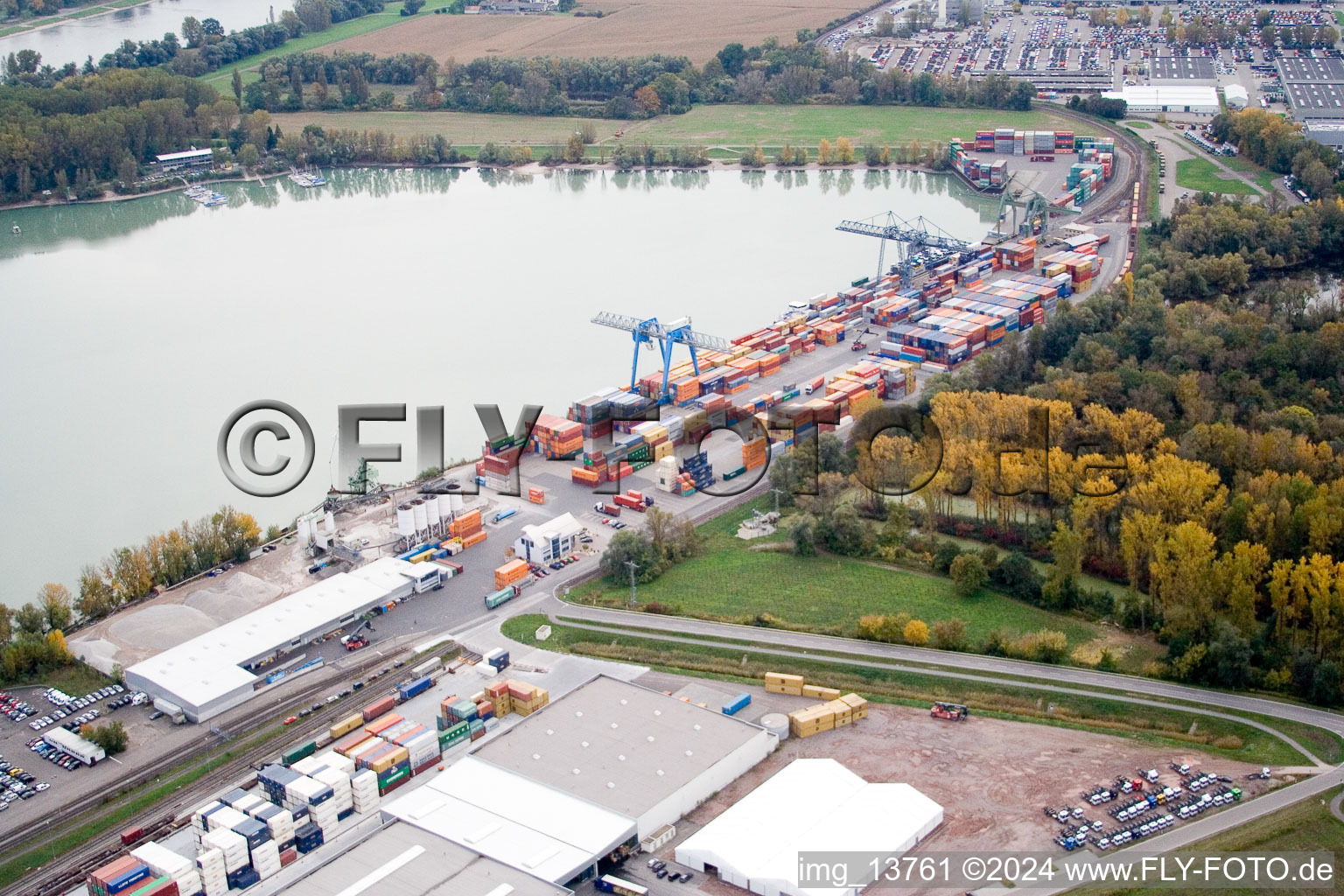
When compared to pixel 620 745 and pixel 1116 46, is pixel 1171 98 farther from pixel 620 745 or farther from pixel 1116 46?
pixel 620 745

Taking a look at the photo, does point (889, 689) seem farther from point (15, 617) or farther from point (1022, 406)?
point (15, 617)

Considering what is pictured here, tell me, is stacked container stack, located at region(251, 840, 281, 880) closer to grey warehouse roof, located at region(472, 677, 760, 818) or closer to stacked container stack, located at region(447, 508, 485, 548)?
grey warehouse roof, located at region(472, 677, 760, 818)

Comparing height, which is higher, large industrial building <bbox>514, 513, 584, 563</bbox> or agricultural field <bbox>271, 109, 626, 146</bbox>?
agricultural field <bbox>271, 109, 626, 146</bbox>

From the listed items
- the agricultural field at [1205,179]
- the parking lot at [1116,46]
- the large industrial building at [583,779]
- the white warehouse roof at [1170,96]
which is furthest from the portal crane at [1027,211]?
the large industrial building at [583,779]

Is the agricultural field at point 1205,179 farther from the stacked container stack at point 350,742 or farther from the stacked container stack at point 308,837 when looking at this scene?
the stacked container stack at point 308,837

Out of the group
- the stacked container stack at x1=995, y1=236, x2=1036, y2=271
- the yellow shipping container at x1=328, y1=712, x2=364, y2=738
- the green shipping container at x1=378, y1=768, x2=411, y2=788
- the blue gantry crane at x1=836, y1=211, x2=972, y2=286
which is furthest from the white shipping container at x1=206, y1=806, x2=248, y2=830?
the stacked container stack at x1=995, y1=236, x2=1036, y2=271

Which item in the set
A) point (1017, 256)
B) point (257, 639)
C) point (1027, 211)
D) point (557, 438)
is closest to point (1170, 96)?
point (1027, 211)
